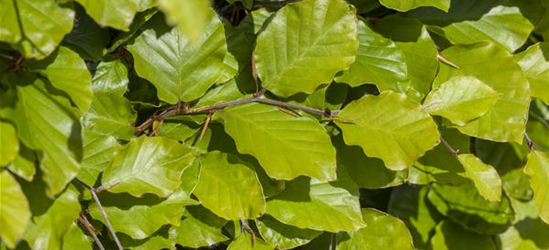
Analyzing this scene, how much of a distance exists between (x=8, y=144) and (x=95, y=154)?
23 centimetres

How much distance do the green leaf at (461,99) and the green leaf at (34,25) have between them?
0.68 metres

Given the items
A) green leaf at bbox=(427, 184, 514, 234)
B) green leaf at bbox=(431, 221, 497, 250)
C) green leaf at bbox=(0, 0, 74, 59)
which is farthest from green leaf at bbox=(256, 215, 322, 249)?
green leaf at bbox=(427, 184, 514, 234)

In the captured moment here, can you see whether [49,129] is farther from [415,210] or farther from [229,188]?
[415,210]

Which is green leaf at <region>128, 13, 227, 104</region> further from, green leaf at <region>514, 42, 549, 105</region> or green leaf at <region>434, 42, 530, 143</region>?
green leaf at <region>514, 42, 549, 105</region>

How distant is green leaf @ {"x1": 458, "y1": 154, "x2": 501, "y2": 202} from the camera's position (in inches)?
54.1

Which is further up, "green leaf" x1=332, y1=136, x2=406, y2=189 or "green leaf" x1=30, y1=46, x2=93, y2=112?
"green leaf" x1=30, y1=46, x2=93, y2=112

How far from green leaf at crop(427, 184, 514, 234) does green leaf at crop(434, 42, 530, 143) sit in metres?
0.77

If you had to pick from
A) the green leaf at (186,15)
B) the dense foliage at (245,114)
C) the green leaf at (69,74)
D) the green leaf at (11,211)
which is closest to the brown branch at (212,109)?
the dense foliage at (245,114)

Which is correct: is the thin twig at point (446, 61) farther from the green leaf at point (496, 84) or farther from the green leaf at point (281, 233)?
the green leaf at point (281, 233)

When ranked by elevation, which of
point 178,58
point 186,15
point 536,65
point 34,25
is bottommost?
point 536,65

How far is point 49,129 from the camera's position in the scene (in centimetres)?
96

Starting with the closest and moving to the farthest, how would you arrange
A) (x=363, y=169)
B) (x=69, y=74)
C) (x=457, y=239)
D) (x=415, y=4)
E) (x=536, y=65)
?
(x=69, y=74)
(x=415, y=4)
(x=363, y=169)
(x=536, y=65)
(x=457, y=239)

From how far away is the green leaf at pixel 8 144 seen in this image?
0.91m

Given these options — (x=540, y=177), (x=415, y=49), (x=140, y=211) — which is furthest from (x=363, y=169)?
(x=140, y=211)
